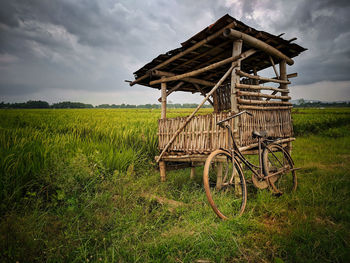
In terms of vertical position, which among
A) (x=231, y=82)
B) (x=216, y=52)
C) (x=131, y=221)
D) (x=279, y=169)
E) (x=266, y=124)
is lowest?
(x=131, y=221)

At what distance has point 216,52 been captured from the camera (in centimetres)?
471

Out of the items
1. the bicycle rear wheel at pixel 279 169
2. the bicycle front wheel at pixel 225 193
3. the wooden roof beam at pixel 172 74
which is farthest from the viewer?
the wooden roof beam at pixel 172 74

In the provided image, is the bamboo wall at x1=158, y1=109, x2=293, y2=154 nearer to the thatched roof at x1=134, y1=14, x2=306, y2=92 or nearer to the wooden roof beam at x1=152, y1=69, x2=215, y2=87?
the wooden roof beam at x1=152, y1=69, x2=215, y2=87

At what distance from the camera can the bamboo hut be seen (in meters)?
3.99

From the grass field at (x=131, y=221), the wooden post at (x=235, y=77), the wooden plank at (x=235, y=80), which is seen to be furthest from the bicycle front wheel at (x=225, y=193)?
the wooden post at (x=235, y=77)

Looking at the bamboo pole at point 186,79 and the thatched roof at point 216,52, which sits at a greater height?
the thatched roof at point 216,52

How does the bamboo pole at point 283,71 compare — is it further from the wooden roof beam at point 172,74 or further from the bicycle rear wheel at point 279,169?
the bicycle rear wheel at point 279,169

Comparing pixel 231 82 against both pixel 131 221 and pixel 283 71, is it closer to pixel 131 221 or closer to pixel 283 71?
pixel 283 71

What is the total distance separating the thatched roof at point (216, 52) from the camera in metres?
3.86

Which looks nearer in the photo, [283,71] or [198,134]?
[198,134]

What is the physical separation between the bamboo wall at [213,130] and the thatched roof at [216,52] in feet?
5.63

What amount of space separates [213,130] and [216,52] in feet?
6.98

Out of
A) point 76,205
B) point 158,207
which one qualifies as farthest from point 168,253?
point 76,205

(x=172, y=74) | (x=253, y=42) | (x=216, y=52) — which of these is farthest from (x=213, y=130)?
(x=172, y=74)
